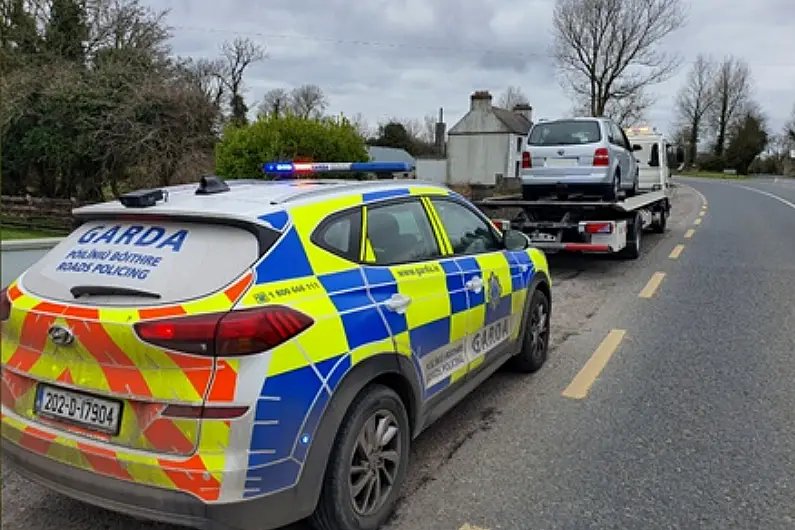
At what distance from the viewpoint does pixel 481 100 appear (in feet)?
157

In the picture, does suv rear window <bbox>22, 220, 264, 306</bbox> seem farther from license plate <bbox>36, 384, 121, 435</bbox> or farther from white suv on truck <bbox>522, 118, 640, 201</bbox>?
white suv on truck <bbox>522, 118, 640, 201</bbox>

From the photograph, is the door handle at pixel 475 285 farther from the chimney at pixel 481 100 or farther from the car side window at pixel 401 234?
the chimney at pixel 481 100

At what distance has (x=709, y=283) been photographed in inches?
359

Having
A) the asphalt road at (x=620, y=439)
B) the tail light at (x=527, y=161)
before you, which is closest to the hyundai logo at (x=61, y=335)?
the asphalt road at (x=620, y=439)

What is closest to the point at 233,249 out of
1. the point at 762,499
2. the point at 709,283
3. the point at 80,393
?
the point at 80,393

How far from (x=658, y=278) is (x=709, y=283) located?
72cm

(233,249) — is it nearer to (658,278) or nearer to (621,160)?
(658,278)

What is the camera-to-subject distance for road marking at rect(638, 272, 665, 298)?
8.44 metres

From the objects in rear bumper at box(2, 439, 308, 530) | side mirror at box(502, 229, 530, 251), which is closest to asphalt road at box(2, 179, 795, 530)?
rear bumper at box(2, 439, 308, 530)

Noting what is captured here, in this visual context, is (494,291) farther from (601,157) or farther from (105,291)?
(601,157)

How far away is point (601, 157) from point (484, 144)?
125 ft

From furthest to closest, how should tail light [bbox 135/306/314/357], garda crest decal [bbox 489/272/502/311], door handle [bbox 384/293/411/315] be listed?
garda crest decal [bbox 489/272/502/311] < door handle [bbox 384/293/411/315] < tail light [bbox 135/306/314/357]

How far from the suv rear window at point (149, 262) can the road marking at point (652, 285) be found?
6.99 meters

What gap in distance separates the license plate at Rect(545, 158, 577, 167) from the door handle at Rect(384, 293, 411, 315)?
8.64m
